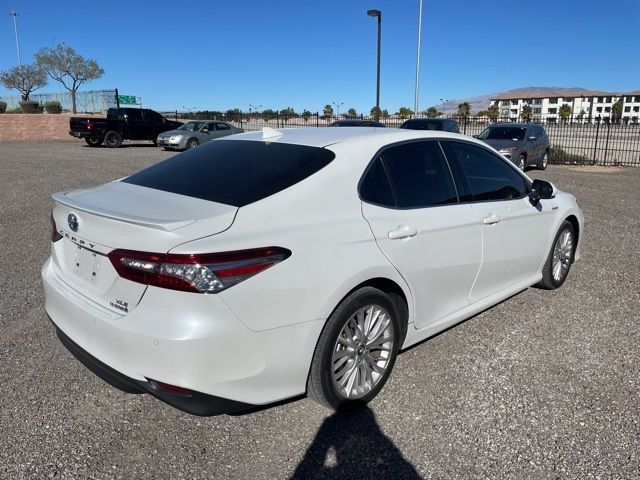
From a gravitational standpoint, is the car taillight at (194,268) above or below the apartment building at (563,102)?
below

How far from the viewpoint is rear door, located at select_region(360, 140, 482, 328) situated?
310cm

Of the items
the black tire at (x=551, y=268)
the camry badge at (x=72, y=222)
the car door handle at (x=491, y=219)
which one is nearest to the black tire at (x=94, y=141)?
the black tire at (x=551, y=268)

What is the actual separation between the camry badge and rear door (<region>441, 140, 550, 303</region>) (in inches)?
97.2

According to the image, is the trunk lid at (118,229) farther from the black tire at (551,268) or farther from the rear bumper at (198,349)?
the black tire at (551,268)

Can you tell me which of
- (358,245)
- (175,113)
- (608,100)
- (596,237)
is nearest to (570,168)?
(596,237)

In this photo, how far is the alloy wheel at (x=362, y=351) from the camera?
2918 millimetres

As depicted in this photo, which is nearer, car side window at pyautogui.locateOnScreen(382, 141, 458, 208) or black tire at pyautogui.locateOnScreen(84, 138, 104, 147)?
car side window at pyautogui.locateOnScreen(382, 141, 458, 208)

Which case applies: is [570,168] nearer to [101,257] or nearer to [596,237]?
[596,237]

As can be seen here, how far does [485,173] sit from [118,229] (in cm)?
278

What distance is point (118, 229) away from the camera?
2.54 m

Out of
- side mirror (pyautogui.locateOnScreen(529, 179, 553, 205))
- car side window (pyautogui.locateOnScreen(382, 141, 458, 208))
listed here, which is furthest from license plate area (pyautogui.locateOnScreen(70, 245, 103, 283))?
side mirror (pyautogui.locateOnScreen(529, 179, 553, 205))

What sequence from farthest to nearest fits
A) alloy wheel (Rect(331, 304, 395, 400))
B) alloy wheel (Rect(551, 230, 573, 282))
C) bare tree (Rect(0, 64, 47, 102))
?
bare tree (Rect(0, 64, 47, 102))
alloy wheel (Rect(551, 230, 573, 282))
alloy wheel (Rect(331, 304, 395, 400))

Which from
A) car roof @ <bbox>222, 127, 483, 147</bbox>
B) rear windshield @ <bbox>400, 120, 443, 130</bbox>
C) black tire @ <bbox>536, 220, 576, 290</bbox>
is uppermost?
rear windshield @ <bbox>400, 120, 443, 130</bbox>

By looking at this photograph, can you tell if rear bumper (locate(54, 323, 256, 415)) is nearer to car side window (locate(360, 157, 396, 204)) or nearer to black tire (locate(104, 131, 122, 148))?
car side window (locate(360, 157, 396, 204))
